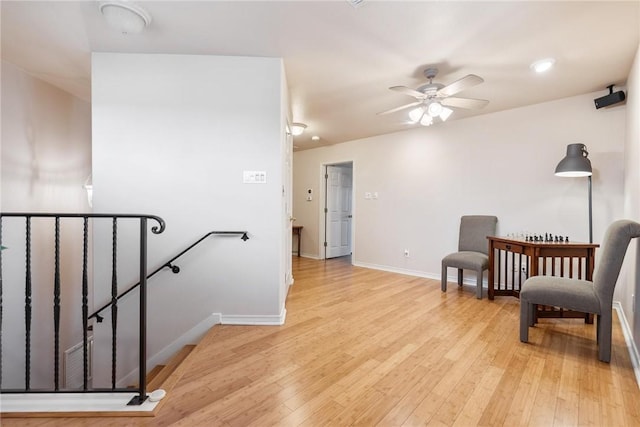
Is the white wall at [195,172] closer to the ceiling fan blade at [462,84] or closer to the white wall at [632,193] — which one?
the ceiling fan blade at [462,84]

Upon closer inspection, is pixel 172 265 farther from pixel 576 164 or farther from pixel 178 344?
pixel 576 164

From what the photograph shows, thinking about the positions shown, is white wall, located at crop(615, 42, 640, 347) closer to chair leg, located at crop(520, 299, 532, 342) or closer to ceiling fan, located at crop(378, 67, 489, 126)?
chair leg, located at crop(520, 299, 532, 342)

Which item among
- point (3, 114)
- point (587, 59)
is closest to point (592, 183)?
point (587, 59)

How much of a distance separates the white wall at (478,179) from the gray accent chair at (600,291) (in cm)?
158

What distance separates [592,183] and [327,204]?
4252 mm

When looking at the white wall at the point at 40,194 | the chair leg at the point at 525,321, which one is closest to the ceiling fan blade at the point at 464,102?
the chair leg at the point at 525,321

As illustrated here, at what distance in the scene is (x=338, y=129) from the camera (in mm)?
5023

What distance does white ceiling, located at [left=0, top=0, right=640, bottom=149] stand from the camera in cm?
206

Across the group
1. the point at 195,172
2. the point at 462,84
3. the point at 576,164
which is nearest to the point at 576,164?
the point at 576,164

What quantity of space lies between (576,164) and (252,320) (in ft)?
11.9

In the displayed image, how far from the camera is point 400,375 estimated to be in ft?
6.38

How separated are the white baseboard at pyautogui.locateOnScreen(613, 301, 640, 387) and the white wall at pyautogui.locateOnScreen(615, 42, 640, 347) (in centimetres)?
5

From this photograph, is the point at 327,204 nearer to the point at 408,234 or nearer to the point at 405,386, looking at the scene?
the point at 408,234

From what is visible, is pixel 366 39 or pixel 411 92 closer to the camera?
pixel 366 39
